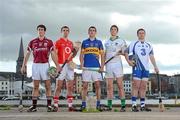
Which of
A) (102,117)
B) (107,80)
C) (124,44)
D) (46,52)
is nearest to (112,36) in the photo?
(124,44)

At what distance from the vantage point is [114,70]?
40.2ft

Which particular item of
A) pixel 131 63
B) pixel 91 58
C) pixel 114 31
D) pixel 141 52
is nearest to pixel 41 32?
pixel 91 58

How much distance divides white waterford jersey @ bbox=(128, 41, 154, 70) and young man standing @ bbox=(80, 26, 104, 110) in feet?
3.11

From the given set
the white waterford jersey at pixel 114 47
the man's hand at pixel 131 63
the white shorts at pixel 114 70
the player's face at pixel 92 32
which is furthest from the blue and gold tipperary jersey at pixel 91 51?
the man's hand at pixel 131 63

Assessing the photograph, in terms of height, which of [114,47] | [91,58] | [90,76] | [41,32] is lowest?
[90,76]

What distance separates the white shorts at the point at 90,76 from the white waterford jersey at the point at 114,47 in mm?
643

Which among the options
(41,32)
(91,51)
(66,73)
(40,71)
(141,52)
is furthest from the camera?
(141,52)

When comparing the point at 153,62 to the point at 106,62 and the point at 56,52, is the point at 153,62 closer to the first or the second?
the point at 106,62

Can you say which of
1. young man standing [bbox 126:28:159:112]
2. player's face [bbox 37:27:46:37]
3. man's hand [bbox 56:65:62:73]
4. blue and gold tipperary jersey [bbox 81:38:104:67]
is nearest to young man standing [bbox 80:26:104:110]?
blue and gold tipperary jersey [bbox 81:38:104:67]

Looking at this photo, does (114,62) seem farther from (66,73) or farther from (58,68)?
(58,68)

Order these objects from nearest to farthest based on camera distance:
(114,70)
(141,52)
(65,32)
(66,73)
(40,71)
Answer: (40,71) → (66,73) → (114,70) → (65,32) → (141,52)

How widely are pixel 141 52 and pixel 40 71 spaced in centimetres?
300

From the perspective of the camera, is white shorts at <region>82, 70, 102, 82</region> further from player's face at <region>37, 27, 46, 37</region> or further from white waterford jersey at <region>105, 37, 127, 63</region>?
player's face at <region>37, 27, 46, 37</region>

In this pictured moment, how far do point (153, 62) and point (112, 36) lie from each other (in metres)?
1.50
